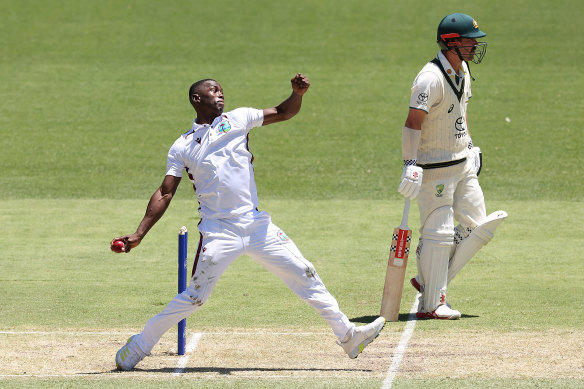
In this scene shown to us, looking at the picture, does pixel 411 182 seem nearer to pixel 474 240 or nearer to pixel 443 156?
pixel 443 156

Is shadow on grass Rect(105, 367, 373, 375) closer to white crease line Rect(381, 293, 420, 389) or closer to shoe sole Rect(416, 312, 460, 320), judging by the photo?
white crease line Rect(381, 293, 420, 389)

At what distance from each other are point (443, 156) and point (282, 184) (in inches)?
281

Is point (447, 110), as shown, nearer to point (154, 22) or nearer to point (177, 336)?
point (177, 336)

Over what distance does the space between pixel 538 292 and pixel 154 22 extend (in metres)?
17.7

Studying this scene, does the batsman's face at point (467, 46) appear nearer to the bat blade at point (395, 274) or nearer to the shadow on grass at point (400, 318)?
the bat blade at point (395, 274)

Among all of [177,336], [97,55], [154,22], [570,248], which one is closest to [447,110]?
[177,336]

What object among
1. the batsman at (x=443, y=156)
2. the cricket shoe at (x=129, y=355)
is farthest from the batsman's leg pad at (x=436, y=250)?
the cricket shoe at (x=129, y=355)

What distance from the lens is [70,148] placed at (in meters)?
17.2

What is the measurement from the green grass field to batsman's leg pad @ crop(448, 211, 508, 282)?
48cm

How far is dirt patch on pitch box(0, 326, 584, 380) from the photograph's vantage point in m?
6.70

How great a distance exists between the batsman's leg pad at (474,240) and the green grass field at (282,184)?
19.1 inches

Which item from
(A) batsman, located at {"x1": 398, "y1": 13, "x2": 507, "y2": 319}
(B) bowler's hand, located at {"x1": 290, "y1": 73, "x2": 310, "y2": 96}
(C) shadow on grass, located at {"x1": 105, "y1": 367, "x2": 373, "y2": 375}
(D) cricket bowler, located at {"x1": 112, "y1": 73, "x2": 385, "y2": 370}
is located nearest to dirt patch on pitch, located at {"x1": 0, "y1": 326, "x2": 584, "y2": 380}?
(C) shadow on grass, located at {"x1": 105, "y1": 367, "x2": 373, "y2": 375}

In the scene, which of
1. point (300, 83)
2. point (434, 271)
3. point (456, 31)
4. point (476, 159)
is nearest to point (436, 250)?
point (434, 271)

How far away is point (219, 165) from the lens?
666 cm
